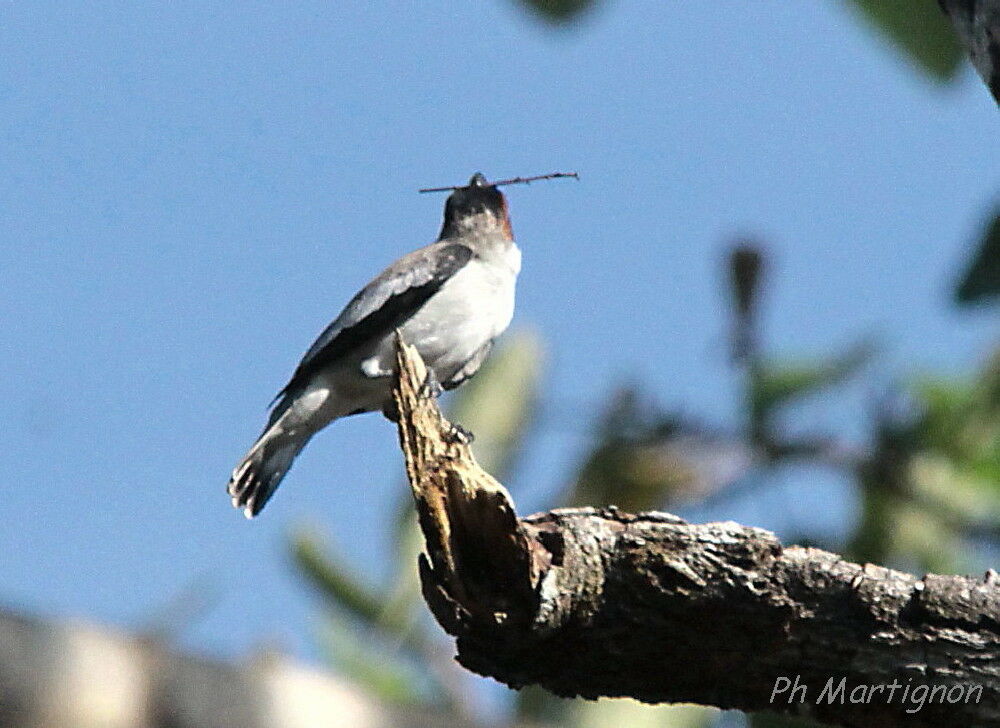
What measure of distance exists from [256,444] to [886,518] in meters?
3.02

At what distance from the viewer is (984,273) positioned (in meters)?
4.36

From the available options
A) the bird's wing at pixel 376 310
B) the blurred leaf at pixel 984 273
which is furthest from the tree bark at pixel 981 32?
the bird's wing at pixel 376 310

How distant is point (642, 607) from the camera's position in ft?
9.95

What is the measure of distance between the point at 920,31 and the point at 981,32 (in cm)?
104

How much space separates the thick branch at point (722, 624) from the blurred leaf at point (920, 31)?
2.32m

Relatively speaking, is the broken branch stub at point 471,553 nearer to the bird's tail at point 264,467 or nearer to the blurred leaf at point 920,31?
the blurred leaf at point 920,31

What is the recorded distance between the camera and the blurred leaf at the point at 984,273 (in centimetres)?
436

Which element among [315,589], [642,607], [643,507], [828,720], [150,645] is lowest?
[315,589]

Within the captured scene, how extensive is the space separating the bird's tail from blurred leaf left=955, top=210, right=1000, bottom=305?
3.12 meters

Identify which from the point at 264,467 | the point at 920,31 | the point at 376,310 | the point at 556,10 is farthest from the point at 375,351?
the point at 920,31

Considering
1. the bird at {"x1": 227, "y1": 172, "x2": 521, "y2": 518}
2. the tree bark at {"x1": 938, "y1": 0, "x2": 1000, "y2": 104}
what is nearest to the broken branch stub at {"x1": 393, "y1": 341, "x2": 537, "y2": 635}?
the tree bark at {"x1": 938, "y1": 0, "x2": 1000, "y2": 104}

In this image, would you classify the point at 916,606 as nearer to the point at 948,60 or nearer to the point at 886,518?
the point at 948,60

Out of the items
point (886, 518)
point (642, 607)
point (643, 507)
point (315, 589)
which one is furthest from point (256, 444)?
point (642, 607)

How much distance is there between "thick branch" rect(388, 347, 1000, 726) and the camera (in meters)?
3.00
